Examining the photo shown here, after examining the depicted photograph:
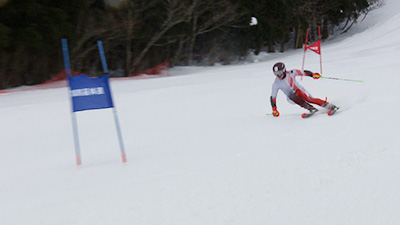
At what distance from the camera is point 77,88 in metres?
5.08

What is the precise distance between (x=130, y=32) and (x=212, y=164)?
1474cm

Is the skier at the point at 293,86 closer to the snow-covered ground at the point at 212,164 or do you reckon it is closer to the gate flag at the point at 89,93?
the snow-covered ground at the point at 212,164

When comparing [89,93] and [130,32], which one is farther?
[130,32]

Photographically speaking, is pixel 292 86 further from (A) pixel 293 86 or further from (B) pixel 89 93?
(B) pixel 89 93

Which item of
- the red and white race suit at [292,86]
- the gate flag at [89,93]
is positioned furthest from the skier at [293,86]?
the gate flag at [89,93]

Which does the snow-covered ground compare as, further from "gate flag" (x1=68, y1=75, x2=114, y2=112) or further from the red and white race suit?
"gate flag" (x1=68, y1=75, x2=114, y2=112)

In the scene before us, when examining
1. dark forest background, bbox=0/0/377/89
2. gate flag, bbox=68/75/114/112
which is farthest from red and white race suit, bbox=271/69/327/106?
dark forest background, bbox=0/0/377/89

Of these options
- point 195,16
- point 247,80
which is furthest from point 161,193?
point 195,16

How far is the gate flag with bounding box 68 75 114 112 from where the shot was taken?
5078 mm

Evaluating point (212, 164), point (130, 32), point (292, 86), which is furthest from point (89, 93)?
point (130, 32)

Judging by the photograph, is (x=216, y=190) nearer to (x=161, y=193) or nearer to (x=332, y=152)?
(x=161, y=193)

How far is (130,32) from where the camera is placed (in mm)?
18297

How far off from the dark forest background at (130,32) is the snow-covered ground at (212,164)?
6.74 metres

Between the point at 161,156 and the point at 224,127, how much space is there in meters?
1.97
